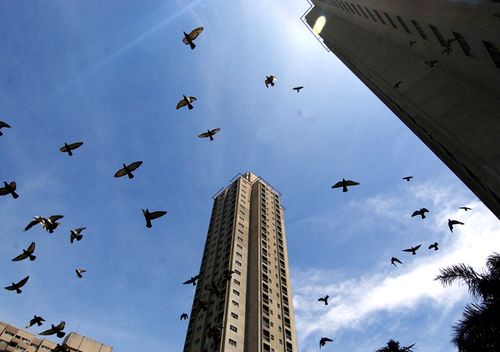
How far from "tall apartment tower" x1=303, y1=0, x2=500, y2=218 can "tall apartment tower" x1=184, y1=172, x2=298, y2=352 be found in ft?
82.0

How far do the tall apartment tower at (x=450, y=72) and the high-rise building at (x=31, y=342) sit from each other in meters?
94.0

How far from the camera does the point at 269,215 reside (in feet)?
257

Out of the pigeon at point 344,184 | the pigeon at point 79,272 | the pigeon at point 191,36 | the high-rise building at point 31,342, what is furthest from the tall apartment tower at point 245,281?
the high-rise building at point 31,342

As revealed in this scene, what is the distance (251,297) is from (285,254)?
18.2 m

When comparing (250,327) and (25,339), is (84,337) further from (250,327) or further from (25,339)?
(250,327)

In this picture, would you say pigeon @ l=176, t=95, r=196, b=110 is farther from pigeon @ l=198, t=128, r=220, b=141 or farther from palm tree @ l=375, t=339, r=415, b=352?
palm tree @ l=375, t=339, r=415, b=352

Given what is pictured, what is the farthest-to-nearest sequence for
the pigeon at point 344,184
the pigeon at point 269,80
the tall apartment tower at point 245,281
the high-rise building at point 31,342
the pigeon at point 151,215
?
the high-rise building at point 31,342 < the tall apartment tower at point 245,281 < the pigeon at point 269,80 < the pigeon at point 344,184 < the pigeon at point 151,215

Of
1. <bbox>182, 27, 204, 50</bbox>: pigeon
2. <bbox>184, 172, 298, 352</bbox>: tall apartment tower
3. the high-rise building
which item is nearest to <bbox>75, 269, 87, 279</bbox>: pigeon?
<bbox>182, 27, 204, 50</bbox>: pigeon

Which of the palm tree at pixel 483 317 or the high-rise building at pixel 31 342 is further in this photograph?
the high-rise building at pixel 31 342

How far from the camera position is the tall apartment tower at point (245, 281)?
46969 mm

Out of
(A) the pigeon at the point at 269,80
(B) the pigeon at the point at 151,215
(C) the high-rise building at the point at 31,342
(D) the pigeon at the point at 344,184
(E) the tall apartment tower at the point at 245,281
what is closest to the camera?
(B) the pigeon at the point at 151,215

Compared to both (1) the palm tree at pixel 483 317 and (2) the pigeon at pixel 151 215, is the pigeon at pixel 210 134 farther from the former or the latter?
(1) the palm tree at pixel 483 317

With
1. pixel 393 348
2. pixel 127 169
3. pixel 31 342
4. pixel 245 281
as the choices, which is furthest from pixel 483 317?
pixel 31 342

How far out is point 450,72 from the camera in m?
21.3
